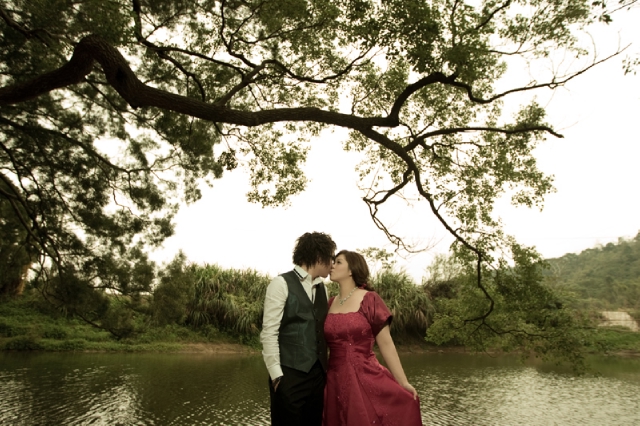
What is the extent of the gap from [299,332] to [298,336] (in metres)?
0.02

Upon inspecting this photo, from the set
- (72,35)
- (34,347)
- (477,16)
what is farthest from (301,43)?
(34,347)

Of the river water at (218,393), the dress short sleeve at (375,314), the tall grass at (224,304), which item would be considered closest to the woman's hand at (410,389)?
the dress short sleeve at (375,314)

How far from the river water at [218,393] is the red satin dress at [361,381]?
4.51 m

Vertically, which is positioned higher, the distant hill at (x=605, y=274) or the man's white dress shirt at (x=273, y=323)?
the distant hill at (x=605, y=274)

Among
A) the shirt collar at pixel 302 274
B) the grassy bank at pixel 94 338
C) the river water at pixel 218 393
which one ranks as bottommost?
the river water at pixel 218 393

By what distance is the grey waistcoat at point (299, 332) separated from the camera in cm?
246

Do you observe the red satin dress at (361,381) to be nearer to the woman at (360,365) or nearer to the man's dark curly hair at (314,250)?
the woman at (360,365)

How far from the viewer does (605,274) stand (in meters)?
36.8

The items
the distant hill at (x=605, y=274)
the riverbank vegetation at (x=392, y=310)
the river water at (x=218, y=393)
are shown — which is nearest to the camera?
the river water at (x=218, y=393)

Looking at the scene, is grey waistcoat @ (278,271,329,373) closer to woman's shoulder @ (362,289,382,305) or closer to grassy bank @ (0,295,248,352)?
woman's shoulder @ (362,289,382,305)

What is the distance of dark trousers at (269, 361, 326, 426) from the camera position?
7.84ft

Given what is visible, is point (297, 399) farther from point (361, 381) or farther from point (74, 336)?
point (74, 336)

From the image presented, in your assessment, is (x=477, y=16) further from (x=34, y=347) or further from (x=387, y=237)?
(x=34, y=347)

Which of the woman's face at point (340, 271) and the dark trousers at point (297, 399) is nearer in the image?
the dark trousers at point (297, 399)
